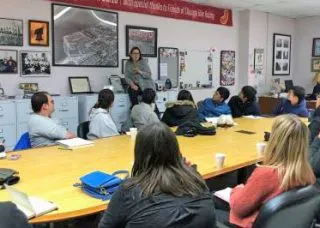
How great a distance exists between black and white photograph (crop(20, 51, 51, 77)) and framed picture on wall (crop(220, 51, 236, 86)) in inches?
169

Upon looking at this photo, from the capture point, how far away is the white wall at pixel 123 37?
606cm

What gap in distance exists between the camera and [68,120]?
246 inches

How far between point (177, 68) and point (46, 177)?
19.8ft

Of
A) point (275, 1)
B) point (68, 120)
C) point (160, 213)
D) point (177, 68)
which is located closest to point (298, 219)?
point (160, 213)

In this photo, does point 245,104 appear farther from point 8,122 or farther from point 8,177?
point 8,177

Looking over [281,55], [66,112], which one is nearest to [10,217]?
[66,112]

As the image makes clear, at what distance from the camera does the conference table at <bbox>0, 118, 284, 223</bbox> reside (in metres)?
2.07

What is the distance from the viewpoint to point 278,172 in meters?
2.01

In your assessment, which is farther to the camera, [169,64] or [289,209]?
[169,64]

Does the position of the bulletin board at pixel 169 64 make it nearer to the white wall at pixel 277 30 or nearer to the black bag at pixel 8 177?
the white wall at pixel 277 30

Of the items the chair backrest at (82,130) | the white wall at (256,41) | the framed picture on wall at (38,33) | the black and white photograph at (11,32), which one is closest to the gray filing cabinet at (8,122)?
the black and white photograph at (11,32)

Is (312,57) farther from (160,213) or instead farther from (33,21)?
(160,213)

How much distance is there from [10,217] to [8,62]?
507cm

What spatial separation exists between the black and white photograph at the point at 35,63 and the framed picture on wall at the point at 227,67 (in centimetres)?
430
